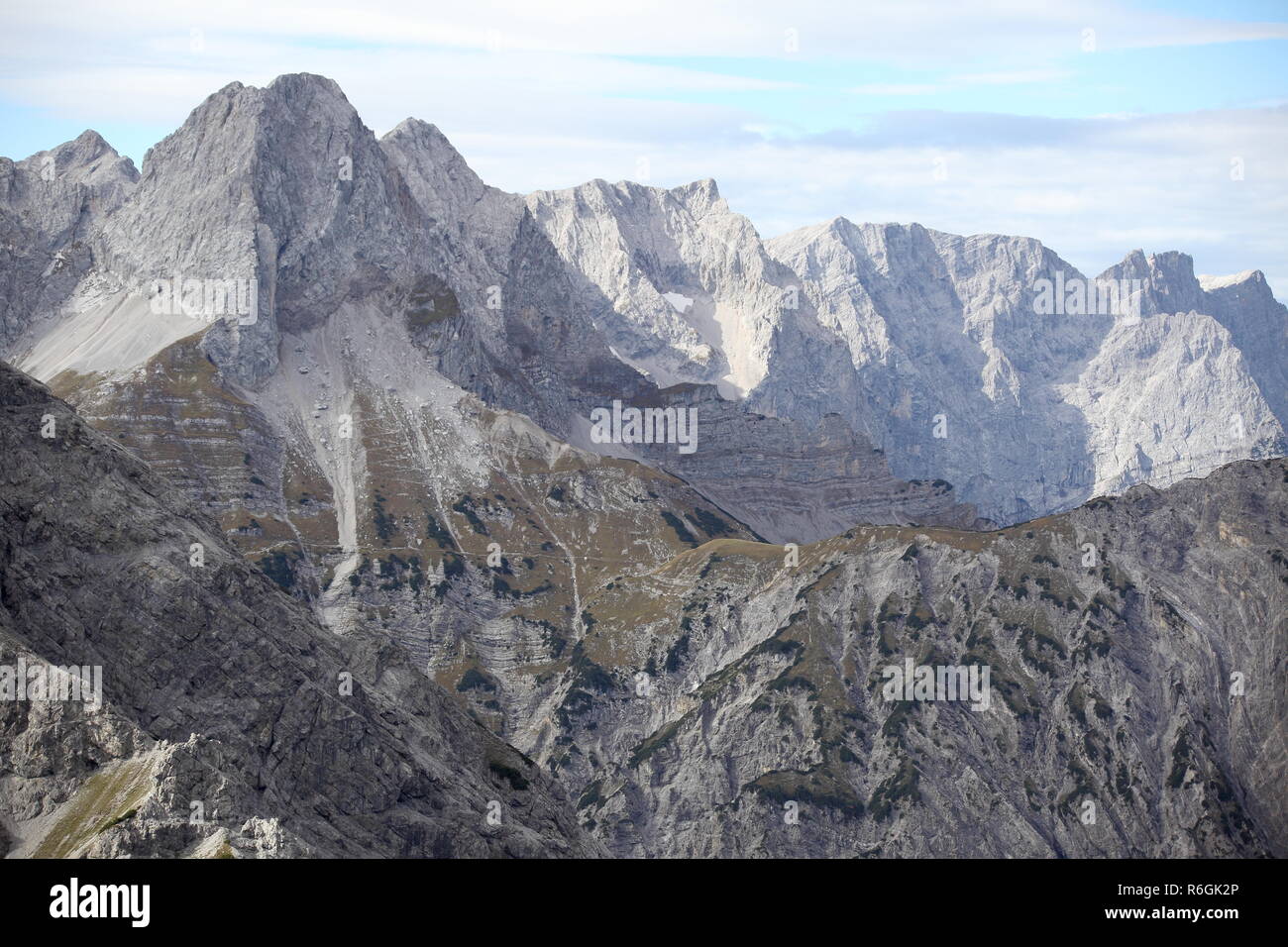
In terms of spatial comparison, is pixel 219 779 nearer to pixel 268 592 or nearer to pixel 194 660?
pixel 194 660
